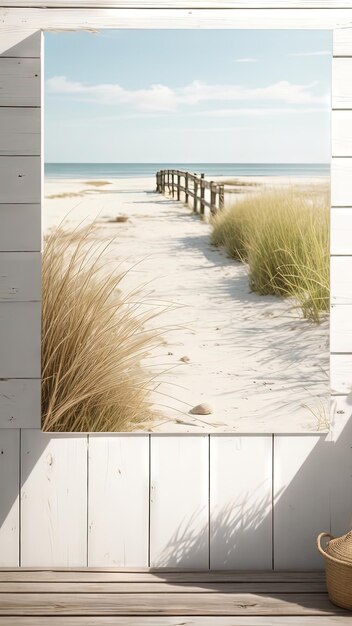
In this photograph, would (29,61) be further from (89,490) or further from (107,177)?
(89,490)

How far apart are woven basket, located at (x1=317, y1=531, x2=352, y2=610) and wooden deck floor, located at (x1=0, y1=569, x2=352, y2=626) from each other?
4 centimetres

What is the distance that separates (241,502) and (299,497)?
0.21 meters

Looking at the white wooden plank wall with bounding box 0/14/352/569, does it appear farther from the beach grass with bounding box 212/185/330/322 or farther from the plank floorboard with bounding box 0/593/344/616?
the plank floorboard with bounding box 0/593/344/616

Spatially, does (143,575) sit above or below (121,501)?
below

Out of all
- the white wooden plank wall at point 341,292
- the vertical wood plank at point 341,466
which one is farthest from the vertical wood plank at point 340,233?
the vertical wood plank at point 341,466

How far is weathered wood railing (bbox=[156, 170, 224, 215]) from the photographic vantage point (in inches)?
128

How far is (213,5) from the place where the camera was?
3197 mm

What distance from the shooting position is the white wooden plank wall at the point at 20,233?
3.20 meters

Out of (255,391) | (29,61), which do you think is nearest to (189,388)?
(255,391)

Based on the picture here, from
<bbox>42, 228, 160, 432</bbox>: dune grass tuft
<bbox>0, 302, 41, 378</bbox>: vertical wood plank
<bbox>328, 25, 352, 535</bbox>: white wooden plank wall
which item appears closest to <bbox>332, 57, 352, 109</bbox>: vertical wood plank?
<bbox>328, 25, 352, 535</bbox>: white wooden plank wall

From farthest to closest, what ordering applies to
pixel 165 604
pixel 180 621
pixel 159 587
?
pixel 159 587 → pixel 165 604 → pixel 180 621

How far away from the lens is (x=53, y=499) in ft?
10.7

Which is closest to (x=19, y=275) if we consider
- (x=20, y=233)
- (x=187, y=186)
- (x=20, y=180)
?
(x=20, y=233)

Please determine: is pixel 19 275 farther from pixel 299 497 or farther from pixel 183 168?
pixel 299 497
